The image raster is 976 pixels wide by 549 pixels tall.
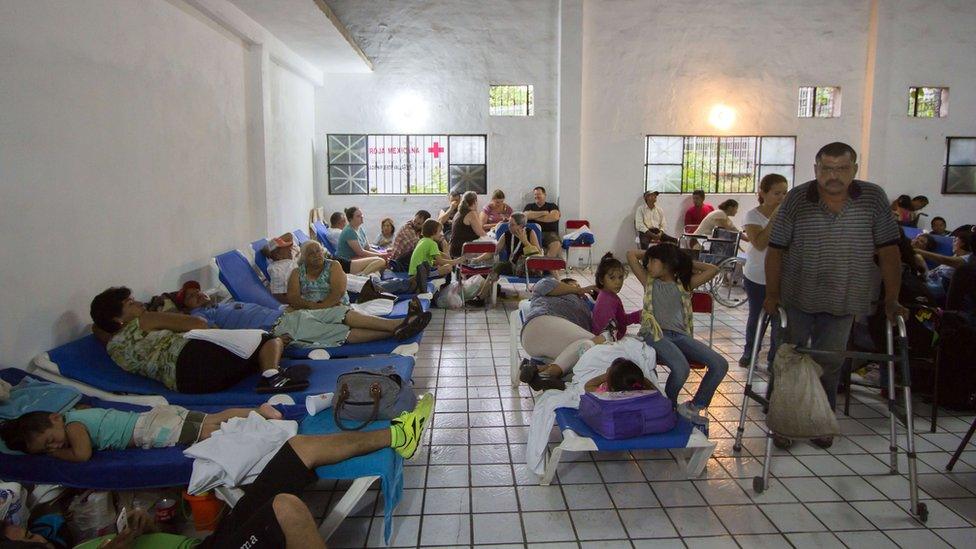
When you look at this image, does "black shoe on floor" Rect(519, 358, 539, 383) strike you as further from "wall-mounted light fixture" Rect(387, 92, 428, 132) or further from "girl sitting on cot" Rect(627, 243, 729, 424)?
"wall-mounted light fixture" Rect(387, 92, 428, 132)

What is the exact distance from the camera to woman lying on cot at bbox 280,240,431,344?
4.81 metres

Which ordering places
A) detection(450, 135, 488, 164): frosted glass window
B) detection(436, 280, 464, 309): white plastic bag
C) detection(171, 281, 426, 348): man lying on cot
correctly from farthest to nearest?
detection(450, 135, 488, 164): frosted glass window
detection(436, 280, 464, 309): white plastic bag
detection(171, 281, 426, 348): man lying on cot

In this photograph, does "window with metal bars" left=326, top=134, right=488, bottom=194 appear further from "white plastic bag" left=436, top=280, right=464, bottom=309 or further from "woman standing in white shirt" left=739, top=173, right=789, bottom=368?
"woman standing in white shirt" left=739, top=173, right=789, bottom=368

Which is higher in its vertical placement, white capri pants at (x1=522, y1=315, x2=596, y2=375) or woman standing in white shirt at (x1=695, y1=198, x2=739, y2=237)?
woman standing in white shirt at (x1=695, y1=198, x2=739, y2=237)

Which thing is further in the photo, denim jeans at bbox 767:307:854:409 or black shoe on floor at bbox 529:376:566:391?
black shoe on floor at bbox 529:376:566:391

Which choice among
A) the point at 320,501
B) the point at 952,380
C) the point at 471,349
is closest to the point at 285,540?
the point at 320,501

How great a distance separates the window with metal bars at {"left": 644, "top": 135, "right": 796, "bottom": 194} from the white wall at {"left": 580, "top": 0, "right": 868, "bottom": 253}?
16 centimetres

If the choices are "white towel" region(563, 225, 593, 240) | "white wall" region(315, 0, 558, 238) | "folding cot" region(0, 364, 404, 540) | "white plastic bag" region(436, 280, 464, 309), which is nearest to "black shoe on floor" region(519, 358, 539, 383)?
"folding cot" region(0, 364, 404, 540)

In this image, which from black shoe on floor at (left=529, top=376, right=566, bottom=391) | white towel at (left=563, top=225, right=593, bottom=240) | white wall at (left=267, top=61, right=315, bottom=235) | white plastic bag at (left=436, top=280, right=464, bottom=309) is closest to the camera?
black shoe on floor at (left=529, top=376, right=566, bottom=391)

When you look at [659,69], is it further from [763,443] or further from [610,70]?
[763,443]

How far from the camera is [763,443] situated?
383 centimetres

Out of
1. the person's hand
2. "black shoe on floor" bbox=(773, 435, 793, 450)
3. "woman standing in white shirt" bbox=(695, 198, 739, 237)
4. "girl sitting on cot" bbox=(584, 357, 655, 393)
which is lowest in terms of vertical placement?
"black shoe on floor" bbox=(773, 435, 793, 450)

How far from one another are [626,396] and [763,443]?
1.16 metres

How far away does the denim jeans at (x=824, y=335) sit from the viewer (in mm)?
3529
